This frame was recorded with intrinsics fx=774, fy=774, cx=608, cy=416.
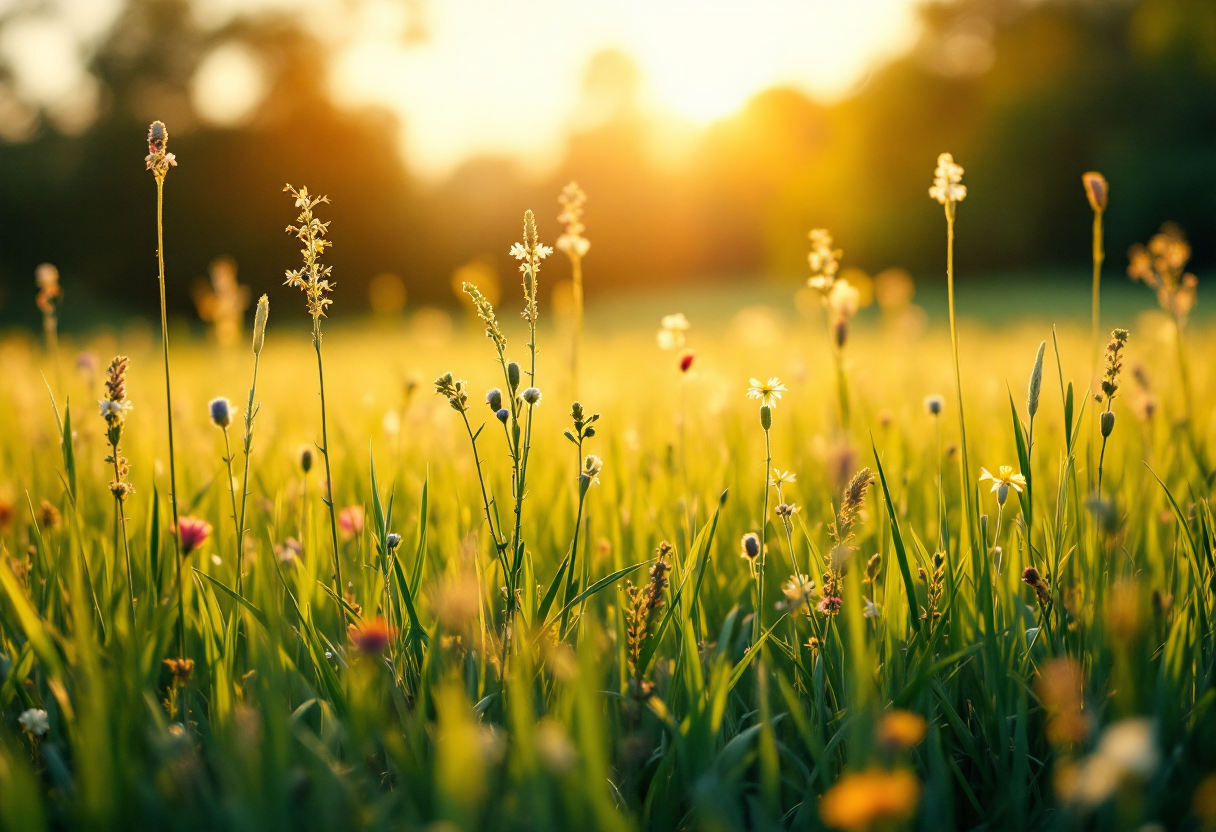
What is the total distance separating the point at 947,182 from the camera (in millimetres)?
1198

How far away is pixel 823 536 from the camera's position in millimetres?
1589

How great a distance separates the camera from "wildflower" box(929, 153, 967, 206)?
117 centimetres

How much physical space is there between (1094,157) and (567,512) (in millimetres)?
26189

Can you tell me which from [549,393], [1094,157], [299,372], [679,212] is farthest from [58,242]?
[1094,157]

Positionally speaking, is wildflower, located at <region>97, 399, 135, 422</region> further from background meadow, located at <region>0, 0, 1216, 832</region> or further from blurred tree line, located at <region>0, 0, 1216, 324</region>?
blurred tree line, located at <region>0, 0, 1216, 324</region>

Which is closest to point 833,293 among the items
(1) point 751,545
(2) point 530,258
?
(1) point 751,545

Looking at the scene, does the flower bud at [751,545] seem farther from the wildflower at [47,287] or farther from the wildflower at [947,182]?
the wildflower at [47,287]

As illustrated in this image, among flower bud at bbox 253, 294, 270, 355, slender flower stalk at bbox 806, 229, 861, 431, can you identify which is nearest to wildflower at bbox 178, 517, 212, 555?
flower bud at bbox 253, 294, 270, 355

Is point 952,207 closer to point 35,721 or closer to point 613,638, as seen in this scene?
point 613,638

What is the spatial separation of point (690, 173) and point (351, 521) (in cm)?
2541

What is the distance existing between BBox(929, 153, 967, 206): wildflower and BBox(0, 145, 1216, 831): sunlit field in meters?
0.01

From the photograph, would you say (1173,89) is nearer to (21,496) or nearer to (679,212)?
(679,212)

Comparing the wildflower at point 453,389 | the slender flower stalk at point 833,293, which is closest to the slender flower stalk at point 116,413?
the wildflower at point 453,389

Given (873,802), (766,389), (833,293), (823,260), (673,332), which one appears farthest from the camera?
(673,332)
